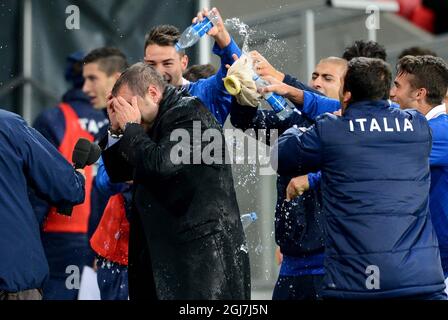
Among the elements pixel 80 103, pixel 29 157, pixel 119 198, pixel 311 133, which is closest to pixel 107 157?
pixel 29 157

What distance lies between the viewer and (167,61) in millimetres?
7031

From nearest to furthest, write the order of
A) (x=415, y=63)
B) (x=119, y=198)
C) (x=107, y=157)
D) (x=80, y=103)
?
(x=107, y=157), (x=415, y=63), (x=119, y=198), (x=80, y=103)

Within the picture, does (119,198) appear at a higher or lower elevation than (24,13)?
lower

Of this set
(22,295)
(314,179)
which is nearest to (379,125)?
(314,179)

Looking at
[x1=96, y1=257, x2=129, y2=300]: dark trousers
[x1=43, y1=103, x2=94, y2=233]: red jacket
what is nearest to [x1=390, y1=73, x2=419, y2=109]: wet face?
[x1=96, y1=257, x2=129, y2=300]: dark trousers

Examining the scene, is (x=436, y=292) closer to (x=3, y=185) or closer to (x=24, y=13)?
(x=3, y=185)

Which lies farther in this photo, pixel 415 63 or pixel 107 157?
pixel 415 63

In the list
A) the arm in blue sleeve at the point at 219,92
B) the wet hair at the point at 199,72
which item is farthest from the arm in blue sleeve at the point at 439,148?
the wet hair at the point at 199,72

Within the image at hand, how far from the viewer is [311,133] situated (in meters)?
5.39

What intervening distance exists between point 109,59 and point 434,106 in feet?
9.88

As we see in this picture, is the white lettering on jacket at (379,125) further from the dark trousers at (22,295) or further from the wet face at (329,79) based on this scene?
the dark trousers at (22,295)

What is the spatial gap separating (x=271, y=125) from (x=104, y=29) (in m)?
3.25

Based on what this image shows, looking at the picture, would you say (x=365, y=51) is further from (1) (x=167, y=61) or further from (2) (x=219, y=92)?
(2) (x=219, y=92)
